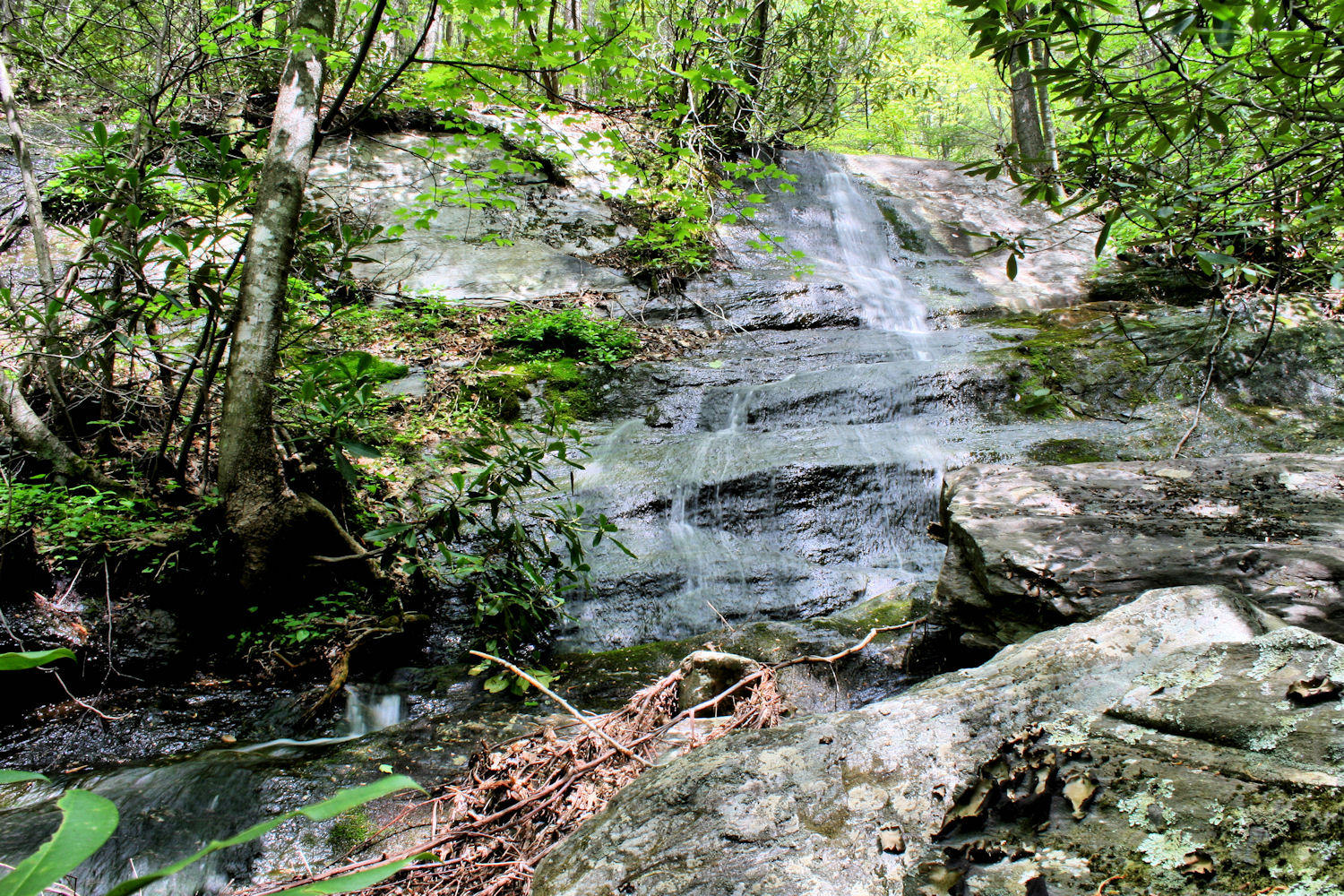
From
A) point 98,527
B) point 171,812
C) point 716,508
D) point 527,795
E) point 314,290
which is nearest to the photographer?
point 527,795

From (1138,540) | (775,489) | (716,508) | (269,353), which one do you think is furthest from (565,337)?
(1138,540)

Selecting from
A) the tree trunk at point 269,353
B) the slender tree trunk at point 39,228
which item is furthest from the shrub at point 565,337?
the slender tree trunk at point 39,228

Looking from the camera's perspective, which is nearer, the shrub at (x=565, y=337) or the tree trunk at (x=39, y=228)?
the tree trunk at (x=39, y=228)

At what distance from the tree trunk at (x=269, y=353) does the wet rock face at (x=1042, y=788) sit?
2.88m

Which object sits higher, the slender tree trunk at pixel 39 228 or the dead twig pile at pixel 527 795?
the slender tree trunk at pixel 39 228

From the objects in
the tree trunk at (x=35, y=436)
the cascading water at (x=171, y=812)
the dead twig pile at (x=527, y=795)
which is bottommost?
the cascading water at (x=171, y=812)

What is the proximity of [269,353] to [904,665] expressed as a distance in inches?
144

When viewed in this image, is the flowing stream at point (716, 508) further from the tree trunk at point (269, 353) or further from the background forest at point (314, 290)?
the tree trunk at point (269, 353)

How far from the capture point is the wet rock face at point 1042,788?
36.8 inches

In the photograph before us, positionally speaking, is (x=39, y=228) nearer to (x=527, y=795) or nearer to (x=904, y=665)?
(x=527, y=795)

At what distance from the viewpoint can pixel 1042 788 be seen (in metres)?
1.14

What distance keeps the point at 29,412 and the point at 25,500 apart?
2.20 feet

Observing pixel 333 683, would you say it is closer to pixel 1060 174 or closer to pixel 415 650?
pixel 415 650

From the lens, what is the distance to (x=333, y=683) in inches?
140
